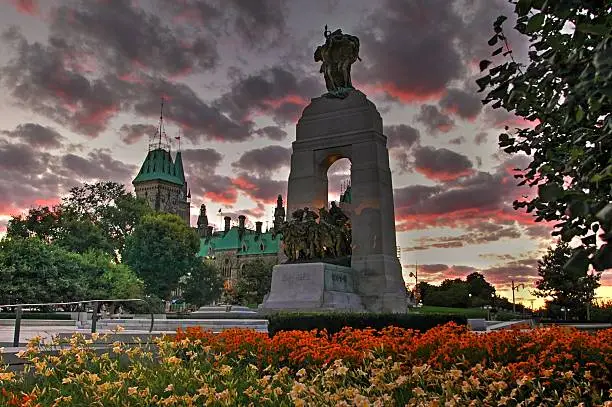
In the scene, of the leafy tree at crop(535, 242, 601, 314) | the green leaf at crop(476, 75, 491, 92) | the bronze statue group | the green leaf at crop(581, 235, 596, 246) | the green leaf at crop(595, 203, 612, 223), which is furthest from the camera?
the leafy tree at crop(535, 242, 601, 314)

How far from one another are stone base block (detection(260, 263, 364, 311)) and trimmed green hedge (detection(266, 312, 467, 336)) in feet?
21.4

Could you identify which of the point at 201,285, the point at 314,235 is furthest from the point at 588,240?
the point at 201,285

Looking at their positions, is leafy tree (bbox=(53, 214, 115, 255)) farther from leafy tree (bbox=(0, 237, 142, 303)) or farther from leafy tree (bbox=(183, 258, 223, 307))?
leafy tree (bbox=(0, 237, 142, 303))

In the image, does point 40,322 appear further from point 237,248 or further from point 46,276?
point 237,248

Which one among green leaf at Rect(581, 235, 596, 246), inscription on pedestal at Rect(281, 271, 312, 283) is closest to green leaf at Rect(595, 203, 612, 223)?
green leaf at Rect(581, 235, 596, 246)

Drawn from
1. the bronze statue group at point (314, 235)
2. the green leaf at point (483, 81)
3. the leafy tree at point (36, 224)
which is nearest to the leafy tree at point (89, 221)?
the leafy tree at point (36, 224)

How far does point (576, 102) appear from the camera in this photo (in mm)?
2920

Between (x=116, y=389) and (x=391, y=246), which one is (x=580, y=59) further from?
(x=391, y=246)

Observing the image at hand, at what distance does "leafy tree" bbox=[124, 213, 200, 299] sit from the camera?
60.8 metres

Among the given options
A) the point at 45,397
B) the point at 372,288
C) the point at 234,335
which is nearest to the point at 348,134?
the point at 372,288

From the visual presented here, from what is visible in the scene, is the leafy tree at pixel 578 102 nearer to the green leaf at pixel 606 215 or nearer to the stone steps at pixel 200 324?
the green leaf at pixel 606 215

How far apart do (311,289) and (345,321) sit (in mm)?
8224

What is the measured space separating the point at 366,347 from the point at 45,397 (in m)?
3.84

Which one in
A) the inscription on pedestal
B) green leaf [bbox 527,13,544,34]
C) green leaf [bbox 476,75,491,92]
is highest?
green leaf [bbox 476,75,491,92]
